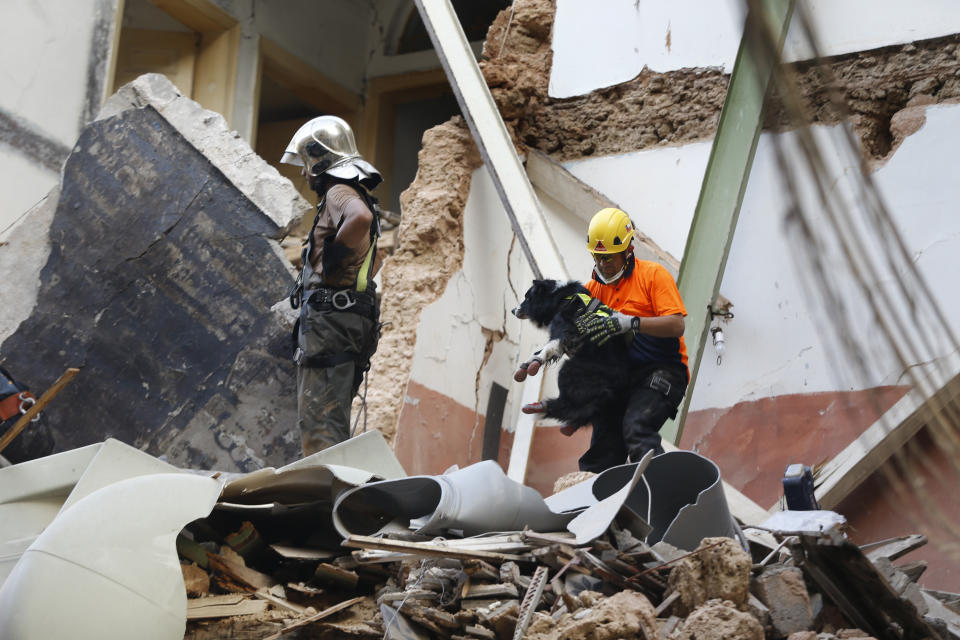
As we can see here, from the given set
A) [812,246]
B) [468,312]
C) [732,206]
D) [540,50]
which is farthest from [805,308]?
[812,246]

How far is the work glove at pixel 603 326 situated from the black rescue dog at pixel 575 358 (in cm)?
6

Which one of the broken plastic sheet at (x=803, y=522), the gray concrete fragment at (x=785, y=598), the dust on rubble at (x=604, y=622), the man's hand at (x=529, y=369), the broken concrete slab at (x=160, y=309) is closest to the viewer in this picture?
the dust on rubble at (x=604, y=622)

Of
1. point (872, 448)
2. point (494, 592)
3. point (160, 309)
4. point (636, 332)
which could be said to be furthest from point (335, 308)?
point (872, 448)

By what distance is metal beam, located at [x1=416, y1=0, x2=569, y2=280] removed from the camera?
255 inches

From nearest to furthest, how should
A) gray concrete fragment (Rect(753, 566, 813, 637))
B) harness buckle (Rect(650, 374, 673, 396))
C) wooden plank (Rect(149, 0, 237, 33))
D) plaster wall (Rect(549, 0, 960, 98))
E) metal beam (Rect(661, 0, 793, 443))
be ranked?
gray concrete fragment (Rect(753, 566, 813, 637)), harness buckle (Rect(650, 374, 673, 396)), metal beam (Rect(661, 0, 793, 443)), plaster wall (Rect(549, 0, 960, 98)), wooden plank (Rect(149, 0, 237, 33))

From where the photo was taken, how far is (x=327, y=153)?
5098 mm

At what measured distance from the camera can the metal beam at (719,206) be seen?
602 cm

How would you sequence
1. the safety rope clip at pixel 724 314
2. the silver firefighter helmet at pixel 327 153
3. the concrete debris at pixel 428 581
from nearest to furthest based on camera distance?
the concrete debris at pixel 428 581, the silver firefighter helmet at pixel 327 153, the safety rope clip at pixel 724 314

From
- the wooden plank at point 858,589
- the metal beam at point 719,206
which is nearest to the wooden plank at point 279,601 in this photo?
the wooden plank at point 858,589

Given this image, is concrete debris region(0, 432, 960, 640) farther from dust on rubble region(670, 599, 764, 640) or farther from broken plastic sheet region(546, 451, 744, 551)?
broken plastic sheet region(546, 451, 744, 551)

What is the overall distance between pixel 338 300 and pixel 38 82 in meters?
5.68

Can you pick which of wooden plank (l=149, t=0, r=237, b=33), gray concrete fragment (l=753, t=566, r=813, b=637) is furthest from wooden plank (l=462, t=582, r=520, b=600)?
wooden plank (l=149, t=0, r=237, b=33)

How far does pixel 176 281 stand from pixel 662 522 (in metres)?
2.91

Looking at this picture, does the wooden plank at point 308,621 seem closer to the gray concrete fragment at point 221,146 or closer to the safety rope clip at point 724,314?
the gray concrete fragment at point 221,146
